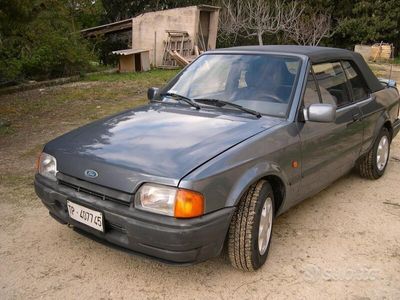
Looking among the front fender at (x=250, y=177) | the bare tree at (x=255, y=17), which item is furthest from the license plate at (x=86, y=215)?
the bare tree at (x=255, y=17)

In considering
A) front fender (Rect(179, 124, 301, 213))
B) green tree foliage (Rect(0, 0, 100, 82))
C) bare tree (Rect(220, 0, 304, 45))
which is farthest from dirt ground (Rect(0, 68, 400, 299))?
bare tree (Rect(220, 0, 304, 45))

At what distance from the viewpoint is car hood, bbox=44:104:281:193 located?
107 inches

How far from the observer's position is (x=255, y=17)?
75.5 feet

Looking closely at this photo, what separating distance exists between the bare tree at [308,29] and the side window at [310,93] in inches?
846

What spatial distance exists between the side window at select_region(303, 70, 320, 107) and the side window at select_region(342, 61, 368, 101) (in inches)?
32.0

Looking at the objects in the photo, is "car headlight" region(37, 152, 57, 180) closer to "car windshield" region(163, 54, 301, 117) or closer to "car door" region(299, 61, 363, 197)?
"car windshield" region(163, 54, 301, 117)

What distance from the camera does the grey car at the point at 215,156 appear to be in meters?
2.66

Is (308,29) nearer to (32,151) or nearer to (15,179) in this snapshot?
(32,151)

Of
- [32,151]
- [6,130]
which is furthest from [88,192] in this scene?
[6,130]

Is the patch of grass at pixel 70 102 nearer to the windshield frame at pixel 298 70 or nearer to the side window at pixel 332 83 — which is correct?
the windshield frame at pixel 298 70

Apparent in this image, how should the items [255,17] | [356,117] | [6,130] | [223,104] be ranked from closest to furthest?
[223,104] < [356,117] < [6,130] < [255,17]

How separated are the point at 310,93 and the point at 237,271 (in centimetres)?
161

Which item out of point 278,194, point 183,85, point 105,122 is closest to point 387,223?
point 278,194

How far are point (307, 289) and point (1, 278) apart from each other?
6.85ft
